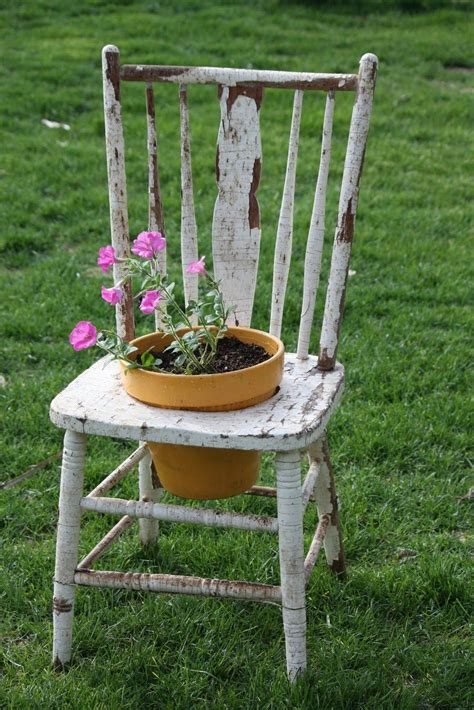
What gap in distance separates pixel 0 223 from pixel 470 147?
2948 mm

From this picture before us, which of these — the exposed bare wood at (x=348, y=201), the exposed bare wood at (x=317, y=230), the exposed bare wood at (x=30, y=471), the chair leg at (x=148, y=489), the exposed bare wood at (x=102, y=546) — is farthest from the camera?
the exposed bare wood at (x=30, y=471)

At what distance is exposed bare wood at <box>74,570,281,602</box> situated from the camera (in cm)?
193

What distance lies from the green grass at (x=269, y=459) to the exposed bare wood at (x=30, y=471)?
31 mm

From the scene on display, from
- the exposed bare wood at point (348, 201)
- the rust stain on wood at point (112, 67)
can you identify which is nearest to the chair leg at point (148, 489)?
the exposed bare wood at point (348, 201)

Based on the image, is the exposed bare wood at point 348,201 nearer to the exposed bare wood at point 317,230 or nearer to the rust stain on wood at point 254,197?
the exposed bare wood at point 317,230

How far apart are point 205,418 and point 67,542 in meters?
0.43

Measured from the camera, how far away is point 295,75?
6.61ft

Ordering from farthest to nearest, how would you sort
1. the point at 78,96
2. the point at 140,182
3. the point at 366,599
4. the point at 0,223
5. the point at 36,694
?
the point at 78,96
the point at 140,182
the point at 0,223
the point at 366,599
the point at 36,694

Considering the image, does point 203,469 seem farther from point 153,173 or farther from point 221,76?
point 221,76

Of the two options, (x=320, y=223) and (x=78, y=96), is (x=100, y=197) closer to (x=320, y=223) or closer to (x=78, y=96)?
(x=78, y=96)

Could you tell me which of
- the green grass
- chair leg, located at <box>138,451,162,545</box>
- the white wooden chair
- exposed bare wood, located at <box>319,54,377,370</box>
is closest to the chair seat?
the white wooden chair

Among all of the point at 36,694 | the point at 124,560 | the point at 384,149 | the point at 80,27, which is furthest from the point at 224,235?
the point at 80,27

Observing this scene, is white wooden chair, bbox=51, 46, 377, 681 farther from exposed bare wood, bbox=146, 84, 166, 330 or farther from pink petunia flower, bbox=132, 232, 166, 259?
pink petunia flower, bbox=132, 232, 166, 259

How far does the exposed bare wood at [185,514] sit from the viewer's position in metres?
1.93
